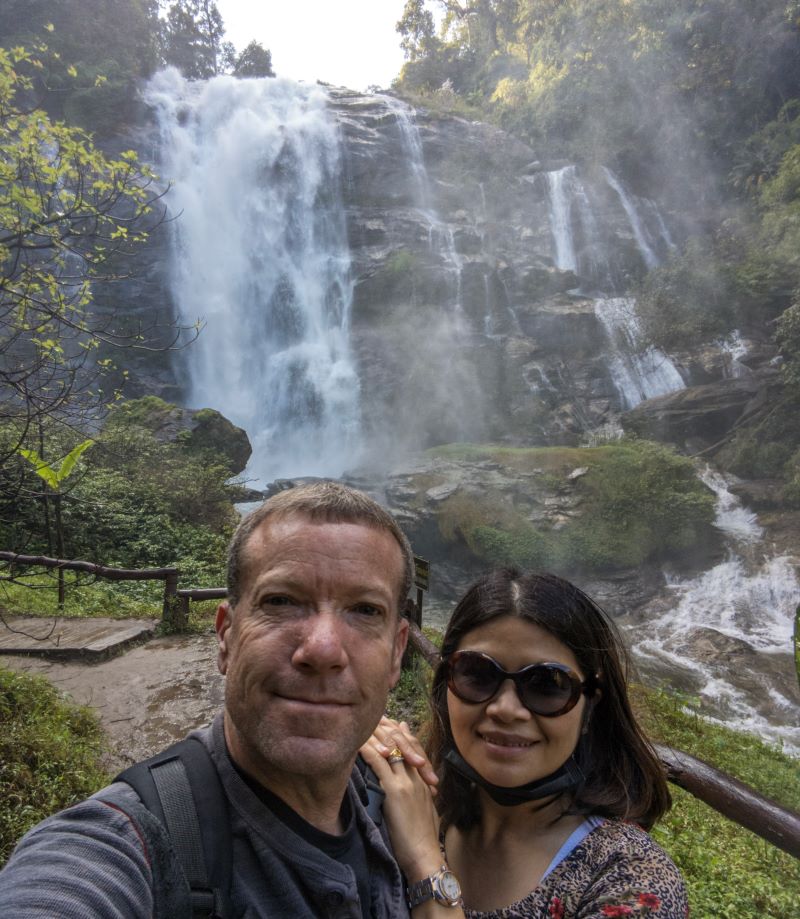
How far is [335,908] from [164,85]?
118 ft

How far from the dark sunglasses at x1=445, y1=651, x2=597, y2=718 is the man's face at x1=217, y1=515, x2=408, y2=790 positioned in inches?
15.0

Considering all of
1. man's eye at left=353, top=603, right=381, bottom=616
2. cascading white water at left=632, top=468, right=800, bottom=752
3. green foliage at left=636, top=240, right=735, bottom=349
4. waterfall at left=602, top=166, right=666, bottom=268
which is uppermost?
waterfall at left=602, top=166, right=666, bottom=268

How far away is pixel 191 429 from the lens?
17.2 metres

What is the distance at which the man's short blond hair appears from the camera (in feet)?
4.35

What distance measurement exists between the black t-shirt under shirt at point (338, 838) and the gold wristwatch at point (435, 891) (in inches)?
5.9

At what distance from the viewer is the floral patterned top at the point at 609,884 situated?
1.21 metres

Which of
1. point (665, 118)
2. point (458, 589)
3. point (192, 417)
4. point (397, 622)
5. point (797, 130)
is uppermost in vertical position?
point (665, 118)

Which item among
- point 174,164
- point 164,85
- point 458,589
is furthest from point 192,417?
point 164,85

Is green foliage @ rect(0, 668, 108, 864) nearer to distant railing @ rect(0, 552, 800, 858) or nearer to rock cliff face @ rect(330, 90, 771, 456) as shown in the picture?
distant railing @ rect(0, 552, 800, 858)

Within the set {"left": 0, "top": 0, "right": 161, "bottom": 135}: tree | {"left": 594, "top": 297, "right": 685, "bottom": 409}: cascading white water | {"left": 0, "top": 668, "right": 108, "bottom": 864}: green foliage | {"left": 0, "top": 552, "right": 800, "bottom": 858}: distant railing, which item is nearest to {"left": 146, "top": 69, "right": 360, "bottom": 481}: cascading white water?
{"left": 0, "top": 0, "right": 161, "bottom": 135}: tree

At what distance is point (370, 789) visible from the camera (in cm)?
141

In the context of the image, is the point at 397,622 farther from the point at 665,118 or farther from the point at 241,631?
the point at 665,118

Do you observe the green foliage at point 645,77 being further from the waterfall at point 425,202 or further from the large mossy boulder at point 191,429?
the large mossy boulder at point 191,429

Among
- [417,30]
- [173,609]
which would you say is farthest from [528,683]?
[417,30]
